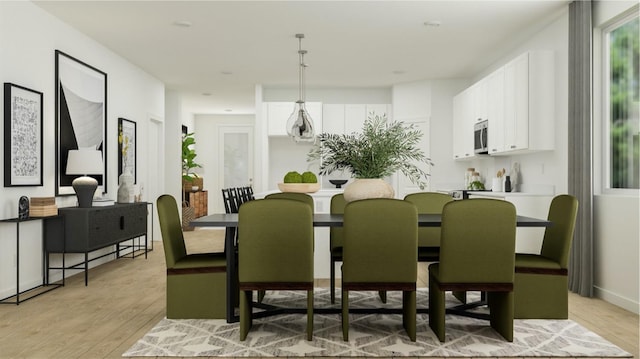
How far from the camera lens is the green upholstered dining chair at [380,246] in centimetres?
324

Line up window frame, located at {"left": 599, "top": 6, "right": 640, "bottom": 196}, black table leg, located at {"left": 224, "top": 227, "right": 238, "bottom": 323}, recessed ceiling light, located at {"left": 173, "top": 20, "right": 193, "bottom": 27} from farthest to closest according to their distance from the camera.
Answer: recessed ceiling light, located at {"left": 173, "top": 20, "right": 193, "bottom": 27}
window frame, located at {"left": 599, "top": 6, "right": 640, "bottom": 196}
black table leg, located at {"left": 224, "top": 227, "right": 238, "bottom": 323}

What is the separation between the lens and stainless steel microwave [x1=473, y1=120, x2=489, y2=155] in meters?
6.84

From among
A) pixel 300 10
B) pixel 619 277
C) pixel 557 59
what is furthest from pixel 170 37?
pixel 619 277

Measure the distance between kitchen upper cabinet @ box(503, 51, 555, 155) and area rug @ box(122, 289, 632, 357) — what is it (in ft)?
Answer: 7.45


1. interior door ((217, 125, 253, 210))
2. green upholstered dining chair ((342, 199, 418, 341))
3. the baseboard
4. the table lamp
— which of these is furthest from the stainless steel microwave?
interior door ((217, 125, 253, 210))

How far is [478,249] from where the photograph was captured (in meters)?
3.28

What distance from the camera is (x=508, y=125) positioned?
239 inches

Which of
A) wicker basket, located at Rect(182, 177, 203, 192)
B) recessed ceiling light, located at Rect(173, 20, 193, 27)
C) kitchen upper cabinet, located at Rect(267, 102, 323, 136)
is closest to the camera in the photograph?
recessed ceiling light, located at Rect(173, 20, 193, 27)

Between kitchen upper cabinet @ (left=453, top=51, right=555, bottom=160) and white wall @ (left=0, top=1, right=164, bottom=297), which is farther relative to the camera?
kitchen upper cabinet @ (left=453, top=51, right=555, bottom=160)

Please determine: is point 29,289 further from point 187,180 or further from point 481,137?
point 187,180

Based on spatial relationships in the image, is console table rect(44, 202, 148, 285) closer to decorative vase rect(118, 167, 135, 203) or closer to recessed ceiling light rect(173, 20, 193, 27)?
decorative vase rect(118, 167, 135, 203)

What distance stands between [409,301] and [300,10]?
10.0 feet

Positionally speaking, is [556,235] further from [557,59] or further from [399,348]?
[557,59]

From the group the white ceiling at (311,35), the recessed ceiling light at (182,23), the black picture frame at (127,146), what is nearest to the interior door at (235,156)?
the white ceiling at (311,35)
